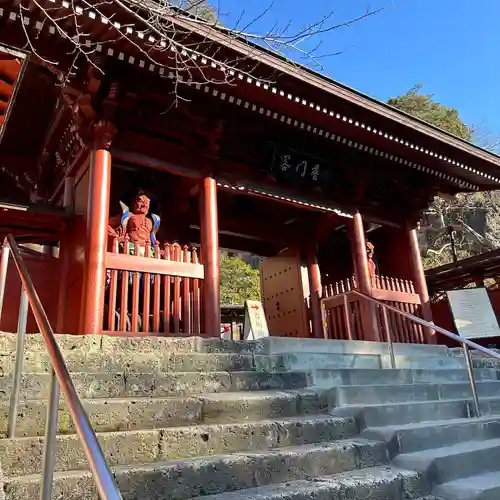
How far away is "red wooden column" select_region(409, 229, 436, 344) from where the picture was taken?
26.1 feet

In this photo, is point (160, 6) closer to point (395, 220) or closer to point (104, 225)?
point (104, 225)

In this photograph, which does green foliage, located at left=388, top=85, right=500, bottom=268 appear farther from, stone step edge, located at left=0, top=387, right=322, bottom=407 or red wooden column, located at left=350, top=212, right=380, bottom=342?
stone step edge, located at left=0, top=387, right=322, bottom=407

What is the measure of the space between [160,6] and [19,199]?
2.89 m

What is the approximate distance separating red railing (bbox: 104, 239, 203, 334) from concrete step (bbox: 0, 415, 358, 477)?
99.6 inches

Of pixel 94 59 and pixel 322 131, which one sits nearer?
pixel 94 59

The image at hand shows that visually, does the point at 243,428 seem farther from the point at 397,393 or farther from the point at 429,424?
the point at 397,393

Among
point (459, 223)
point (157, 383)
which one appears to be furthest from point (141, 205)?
point (459, 223)

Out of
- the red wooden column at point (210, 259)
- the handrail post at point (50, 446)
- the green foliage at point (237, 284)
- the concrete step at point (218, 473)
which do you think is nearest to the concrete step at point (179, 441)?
the concrete step at point (218, 473)

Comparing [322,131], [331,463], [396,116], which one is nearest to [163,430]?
[331,463]

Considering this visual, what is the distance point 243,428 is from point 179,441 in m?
0.46

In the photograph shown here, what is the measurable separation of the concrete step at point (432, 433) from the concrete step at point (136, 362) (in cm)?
127

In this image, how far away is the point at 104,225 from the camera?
5055 millimetres

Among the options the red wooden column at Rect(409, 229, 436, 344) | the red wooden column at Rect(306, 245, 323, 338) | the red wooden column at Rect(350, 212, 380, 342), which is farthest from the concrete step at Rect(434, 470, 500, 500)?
the red wooden column at Rect(306, 245, 323, 338)

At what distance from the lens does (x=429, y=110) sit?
25297 mm
